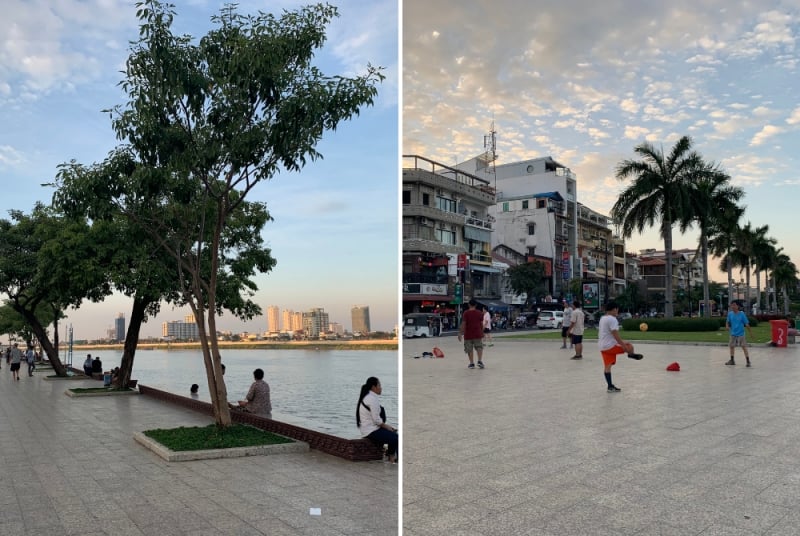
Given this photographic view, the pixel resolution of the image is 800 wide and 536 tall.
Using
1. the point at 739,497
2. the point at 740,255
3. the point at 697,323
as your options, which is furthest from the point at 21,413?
the point at 740,255

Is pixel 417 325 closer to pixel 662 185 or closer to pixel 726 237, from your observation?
pixel 662 185

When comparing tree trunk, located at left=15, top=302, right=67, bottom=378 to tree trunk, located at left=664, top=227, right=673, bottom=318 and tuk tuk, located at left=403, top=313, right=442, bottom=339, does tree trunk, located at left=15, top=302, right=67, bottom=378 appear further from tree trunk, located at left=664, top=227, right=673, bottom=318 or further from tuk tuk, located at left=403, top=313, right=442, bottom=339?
tree trunk, located at left=664, top=227, right=673, bottom=318

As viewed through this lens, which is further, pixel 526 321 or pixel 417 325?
pixel 526 321

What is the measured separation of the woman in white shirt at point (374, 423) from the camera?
7059mm

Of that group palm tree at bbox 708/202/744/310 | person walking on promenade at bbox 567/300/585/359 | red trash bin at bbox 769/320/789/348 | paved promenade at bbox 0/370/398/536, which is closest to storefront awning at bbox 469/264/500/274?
palm tree at bbox 708/202/744/310

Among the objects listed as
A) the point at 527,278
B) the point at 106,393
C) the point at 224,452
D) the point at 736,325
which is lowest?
the point at 106,393

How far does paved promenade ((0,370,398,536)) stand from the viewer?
4684mm

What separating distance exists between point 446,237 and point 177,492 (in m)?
42.0

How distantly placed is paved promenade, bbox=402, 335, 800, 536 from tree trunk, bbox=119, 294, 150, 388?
10347 mm

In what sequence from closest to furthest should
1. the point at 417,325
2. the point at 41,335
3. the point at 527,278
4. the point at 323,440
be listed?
the point at 323,440
the point at 41,335
the point at 417,325
the point at 527,278

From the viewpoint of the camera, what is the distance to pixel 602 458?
554 centimetres

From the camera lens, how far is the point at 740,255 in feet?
180

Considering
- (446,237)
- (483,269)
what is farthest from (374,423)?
(483,269)

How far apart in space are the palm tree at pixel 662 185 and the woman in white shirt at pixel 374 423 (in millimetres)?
27874
